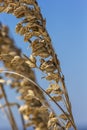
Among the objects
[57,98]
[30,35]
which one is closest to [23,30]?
[30,35]

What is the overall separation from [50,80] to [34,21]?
12 centimetres

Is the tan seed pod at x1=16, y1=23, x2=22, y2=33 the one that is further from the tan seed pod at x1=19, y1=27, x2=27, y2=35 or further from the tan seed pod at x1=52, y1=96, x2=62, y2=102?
the tan seed pod at x1=52, y1=96, x2=62, y2=102

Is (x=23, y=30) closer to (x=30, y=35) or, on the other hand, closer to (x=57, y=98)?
(x=30, y=35)

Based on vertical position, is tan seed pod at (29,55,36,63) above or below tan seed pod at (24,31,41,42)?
below

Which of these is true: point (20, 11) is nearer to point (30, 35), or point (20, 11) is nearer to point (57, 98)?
point (30, 35)

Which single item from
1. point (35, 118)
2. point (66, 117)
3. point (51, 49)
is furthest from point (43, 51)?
point (35, 118)

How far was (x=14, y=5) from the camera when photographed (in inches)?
26.2

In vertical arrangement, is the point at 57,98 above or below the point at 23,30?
below

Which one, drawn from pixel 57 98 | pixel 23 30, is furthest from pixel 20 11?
pixel 57 98

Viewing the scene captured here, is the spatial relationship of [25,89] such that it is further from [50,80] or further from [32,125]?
[50,80]

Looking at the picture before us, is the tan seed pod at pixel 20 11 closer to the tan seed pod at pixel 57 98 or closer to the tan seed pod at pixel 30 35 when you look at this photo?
the tan seed pod at pixel 30 35

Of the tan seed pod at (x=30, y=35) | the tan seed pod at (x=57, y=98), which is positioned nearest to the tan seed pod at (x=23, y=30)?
the tan seed pod at (x=30, y=35)

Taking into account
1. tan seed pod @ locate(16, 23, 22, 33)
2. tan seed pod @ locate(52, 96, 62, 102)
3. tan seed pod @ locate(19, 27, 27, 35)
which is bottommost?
tan seed pod @ locate(52, 96, 62, 102)

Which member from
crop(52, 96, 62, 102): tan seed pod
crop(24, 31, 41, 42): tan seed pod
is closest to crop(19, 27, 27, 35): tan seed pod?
crop(24, 31, 41, 42): tan seed pod
